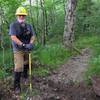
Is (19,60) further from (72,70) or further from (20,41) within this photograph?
(72,70)

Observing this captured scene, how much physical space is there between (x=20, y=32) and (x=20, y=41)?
9.9 inches

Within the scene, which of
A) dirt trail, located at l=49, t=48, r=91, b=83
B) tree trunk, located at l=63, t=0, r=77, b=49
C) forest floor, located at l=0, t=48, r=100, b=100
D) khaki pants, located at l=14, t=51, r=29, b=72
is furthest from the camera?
tree trunk, located at l=63, t=0, r=77, b=49

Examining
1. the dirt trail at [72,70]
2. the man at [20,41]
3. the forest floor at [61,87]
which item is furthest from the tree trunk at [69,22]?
the man at [20,41]

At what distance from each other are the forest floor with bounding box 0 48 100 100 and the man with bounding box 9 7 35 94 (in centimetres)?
48

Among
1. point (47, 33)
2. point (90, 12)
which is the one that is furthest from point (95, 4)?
point (47, 33)

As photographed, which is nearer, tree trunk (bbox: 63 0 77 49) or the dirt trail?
the dirt trail

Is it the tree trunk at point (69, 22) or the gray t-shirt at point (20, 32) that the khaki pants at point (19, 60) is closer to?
the gray t-shirt at point (20, 32)

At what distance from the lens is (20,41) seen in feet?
25.1

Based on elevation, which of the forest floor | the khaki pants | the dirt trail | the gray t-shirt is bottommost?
the forest floor

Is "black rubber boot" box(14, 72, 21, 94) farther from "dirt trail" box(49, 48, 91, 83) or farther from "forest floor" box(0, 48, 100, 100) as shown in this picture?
"dirt trail" box(49, 48, 91, 83)

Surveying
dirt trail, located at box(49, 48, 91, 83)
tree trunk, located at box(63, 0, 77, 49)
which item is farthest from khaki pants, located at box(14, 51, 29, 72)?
tree trunk, located at box(63, 0, 77, 49)

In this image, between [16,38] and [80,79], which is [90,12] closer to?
[80,79]

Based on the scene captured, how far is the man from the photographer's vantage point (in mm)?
7609

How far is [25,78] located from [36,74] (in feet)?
1.87
